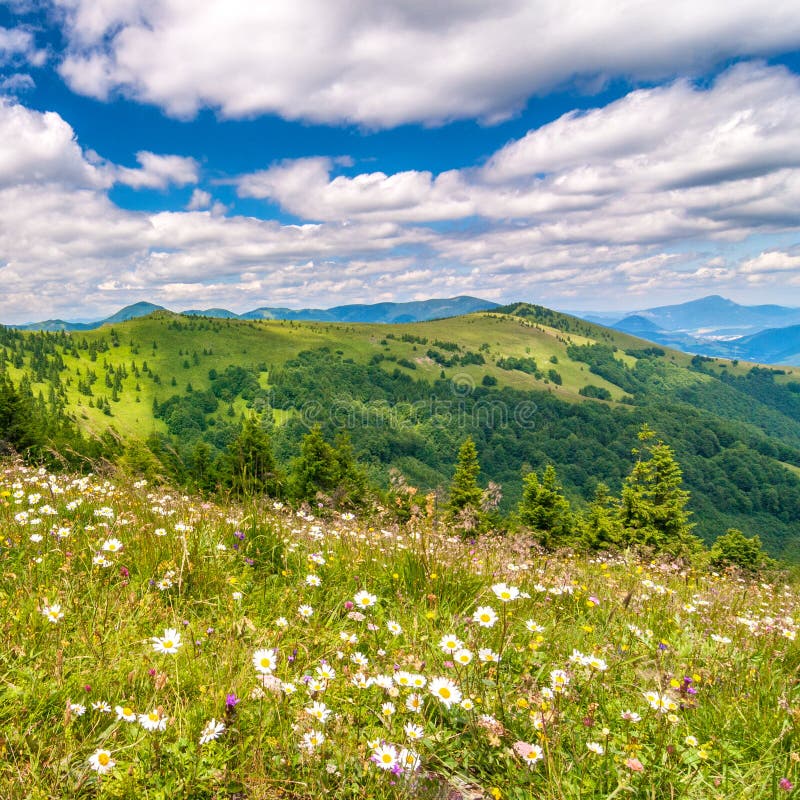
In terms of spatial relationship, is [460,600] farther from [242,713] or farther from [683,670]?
[242,713]

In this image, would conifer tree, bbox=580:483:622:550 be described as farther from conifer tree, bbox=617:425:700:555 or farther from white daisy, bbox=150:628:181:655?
white daisy, bbox=150:628:181:655

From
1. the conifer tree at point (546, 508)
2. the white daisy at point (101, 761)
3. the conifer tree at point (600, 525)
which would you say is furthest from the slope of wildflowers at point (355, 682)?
the conifer tree at point (546, 508)

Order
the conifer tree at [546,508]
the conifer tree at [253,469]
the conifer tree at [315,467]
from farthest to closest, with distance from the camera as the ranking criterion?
the conifer tree at [315,467] < the conifer tree at [546,508] < the conifer tree at [253,469]

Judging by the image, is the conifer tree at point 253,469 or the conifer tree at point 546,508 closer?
the conifer tree at point 253,469

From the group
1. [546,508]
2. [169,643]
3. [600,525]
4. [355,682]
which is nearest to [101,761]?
[169,643]

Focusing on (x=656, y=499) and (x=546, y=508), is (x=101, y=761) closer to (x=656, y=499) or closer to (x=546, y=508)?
(x=656, y=499)

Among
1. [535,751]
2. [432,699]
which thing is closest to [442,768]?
[432,699]

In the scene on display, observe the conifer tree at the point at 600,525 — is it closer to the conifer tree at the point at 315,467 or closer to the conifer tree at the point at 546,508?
the conifer tree at the point at 546,508

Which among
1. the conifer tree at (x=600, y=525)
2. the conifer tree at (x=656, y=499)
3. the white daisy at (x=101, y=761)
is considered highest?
the white daisy at (x=101, y=761)

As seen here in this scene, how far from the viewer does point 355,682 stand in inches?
105

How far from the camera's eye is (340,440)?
5000 cm

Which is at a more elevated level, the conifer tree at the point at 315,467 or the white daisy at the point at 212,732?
the white daisy at the point at 212,732

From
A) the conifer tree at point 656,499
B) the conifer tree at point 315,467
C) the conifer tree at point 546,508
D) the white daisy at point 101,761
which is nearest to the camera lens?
the white daisy at point 101,761

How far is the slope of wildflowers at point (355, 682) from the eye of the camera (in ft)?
7.55
